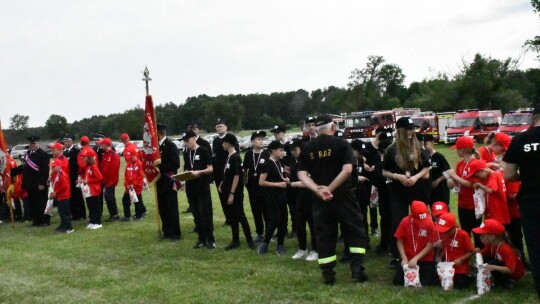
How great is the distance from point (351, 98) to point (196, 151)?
71924mm

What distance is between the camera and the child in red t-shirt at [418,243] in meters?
6.42

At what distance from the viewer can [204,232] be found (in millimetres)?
9570

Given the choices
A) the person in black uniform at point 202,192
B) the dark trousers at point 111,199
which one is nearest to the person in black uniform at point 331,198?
the person in black uniform at point 202,192

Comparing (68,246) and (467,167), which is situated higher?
(467,167)

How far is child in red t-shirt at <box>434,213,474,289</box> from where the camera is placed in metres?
6.26

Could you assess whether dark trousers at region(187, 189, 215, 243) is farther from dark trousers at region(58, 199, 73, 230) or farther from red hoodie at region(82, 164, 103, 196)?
dark trousers at region(58, 199, 73, 230)

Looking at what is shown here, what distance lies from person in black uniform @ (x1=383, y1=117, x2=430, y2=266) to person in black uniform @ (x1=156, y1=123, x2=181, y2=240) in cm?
487

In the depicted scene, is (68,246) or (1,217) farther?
(1,217)

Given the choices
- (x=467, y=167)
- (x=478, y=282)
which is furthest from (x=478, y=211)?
(x=478, y=282)

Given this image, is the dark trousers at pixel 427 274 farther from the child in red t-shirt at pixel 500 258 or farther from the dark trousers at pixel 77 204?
the dark trousers at pixel 77 204

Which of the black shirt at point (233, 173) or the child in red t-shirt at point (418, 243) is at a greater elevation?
the black shirt at point (233, 173)

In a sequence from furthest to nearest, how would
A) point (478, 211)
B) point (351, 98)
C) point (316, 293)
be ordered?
point (351, 98)
point (478, 211)
point (316, 293)

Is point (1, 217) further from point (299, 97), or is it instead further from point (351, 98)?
point (299, 97)

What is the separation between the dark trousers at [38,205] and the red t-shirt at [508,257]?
1077 cm
